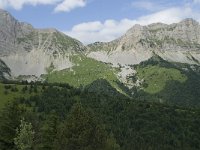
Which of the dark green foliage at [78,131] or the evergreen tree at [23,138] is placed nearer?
the evergreen tree at [23,138]

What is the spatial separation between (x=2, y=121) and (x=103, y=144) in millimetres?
30659

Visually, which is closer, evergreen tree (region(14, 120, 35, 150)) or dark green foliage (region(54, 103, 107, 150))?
evergreen tree (region(14, 120, 35, 150))

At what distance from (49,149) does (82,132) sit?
11910mm

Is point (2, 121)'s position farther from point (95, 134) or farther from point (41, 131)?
point (95, 134)

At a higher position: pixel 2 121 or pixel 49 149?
pixel 2 121

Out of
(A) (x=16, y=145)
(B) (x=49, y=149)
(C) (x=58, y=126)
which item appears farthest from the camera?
(C) (x=58, y=126)

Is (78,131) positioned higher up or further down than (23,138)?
further down

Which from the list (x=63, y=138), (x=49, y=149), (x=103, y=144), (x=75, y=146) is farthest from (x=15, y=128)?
(x=103, y=144)

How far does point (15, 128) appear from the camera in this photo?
243 ft

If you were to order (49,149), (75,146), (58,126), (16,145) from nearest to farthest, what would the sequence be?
1. (16,145)
2. (49,149)
3. (58,126)
4. (75,146)

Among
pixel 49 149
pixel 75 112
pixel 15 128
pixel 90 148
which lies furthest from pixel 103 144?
pixel 15 128

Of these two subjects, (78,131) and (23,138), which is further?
(78,131)

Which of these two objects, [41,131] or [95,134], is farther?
[95,134]

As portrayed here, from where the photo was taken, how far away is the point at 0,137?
2813 inches
